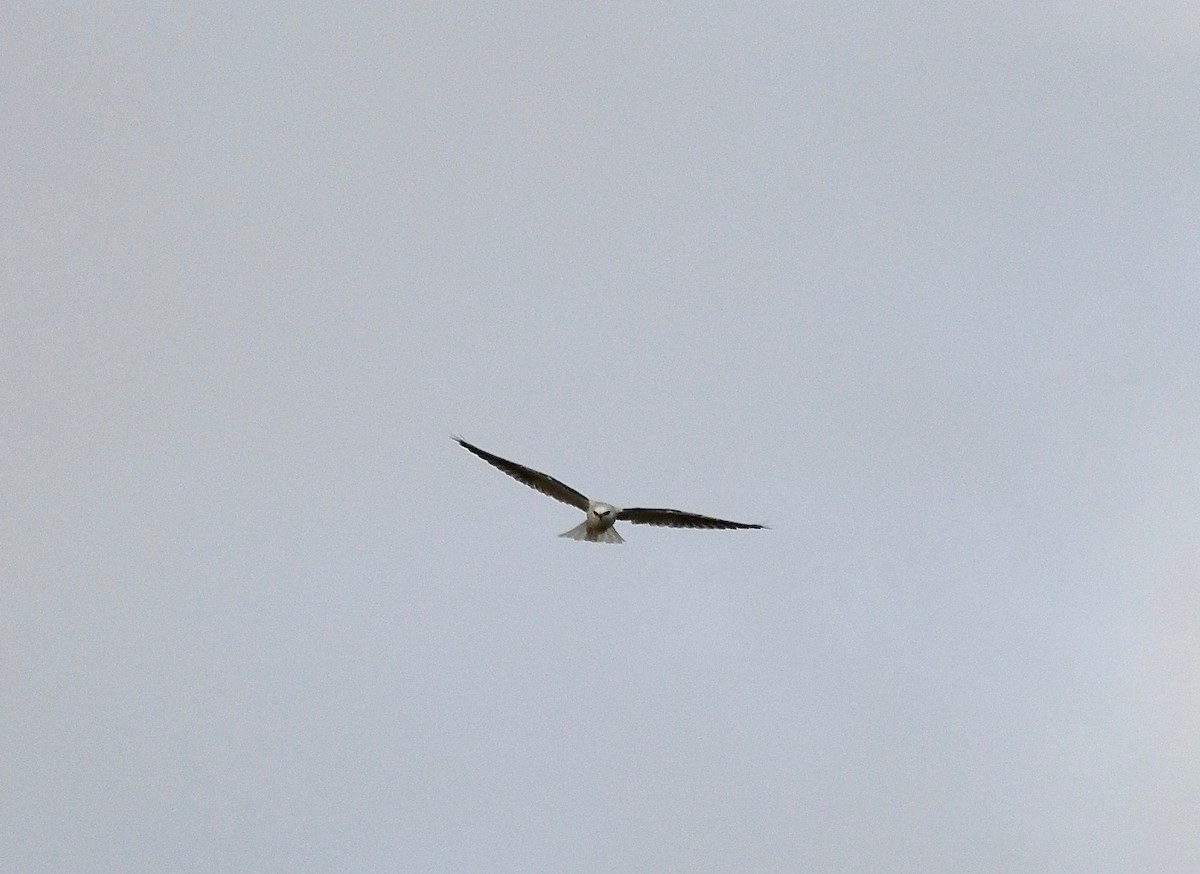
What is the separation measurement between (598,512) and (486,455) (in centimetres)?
292

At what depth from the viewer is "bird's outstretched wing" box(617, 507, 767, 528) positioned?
32594mm

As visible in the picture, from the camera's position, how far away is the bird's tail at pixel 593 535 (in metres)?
31.9

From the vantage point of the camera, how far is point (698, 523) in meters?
33.6

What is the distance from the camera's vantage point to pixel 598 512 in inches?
1244

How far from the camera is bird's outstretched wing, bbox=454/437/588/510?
3306 cm

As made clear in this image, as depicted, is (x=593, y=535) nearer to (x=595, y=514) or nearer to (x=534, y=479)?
(x=595, y=514)

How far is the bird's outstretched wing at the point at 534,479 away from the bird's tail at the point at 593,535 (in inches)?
41.0

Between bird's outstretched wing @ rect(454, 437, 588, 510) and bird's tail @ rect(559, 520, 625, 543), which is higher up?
bird's outstretched wing @ rect(454, 437, 588, 510)

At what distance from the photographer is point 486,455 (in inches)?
1309

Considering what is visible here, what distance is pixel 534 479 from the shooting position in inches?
1312

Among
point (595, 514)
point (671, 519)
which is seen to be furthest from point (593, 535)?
point (671, 519)

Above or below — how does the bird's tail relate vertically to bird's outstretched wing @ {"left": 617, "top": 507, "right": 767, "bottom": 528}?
below

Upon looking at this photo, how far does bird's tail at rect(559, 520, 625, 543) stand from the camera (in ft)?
105

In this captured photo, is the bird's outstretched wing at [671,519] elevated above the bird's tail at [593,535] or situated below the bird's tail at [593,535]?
above
